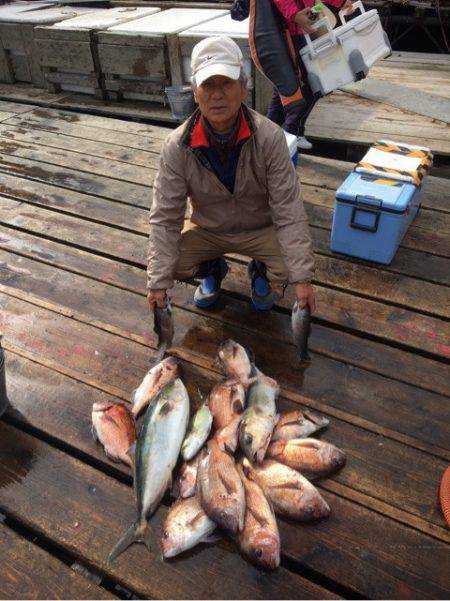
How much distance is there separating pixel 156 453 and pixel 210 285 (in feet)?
4.51

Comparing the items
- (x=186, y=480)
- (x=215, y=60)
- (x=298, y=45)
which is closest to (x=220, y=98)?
(x=215, y=60)

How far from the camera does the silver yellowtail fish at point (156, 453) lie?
2012mm

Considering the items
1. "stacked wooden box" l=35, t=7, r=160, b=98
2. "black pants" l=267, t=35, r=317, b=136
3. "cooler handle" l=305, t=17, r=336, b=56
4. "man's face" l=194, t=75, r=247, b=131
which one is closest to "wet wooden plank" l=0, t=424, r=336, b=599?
"man's face" l=194, t=75, r=247, b=131

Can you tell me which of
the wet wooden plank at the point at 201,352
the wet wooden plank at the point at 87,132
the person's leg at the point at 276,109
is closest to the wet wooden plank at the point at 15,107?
the wet wooden plank at the point at 87,132

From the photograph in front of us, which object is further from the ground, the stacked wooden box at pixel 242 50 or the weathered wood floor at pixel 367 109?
the stacked wooden box at pixel 242 50

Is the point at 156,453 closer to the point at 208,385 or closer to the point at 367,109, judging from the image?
the point at 208,385

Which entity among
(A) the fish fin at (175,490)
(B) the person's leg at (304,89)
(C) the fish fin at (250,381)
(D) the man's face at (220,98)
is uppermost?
(D) the man's face at (220,98)

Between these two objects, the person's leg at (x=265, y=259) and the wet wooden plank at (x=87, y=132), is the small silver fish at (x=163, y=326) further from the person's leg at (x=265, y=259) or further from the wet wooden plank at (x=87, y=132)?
the wet wooden plank at (x=87, y=132)

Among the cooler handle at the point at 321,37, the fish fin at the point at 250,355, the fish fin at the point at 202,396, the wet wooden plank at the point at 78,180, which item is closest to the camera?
the fish fin at the point at 202,396

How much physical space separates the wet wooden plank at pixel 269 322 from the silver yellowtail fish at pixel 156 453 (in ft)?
2.94

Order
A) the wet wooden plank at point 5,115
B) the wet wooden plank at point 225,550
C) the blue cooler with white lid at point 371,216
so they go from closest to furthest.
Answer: the wet wooden plank at point 225,550
the blue cooler with white lid at point 371,216
the wet wooden plank at point 5,115

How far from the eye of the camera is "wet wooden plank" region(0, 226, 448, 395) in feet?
8.91

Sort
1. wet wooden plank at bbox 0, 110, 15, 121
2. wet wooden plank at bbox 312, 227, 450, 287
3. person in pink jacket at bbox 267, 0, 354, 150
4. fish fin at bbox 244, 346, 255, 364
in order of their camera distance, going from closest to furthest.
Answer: fish fin at bbox 244, 346, 255, 364
wet wooden plank at bbox 312, 227, 450, 287
person in pink jacket at bbox 267, 0, 354, 150
wet wooden plank at bbox 0, 110, 15, 121

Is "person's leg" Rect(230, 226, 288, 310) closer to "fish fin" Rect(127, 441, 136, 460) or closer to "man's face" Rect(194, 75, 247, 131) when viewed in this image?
"man's face" Rect(194, 75, 247, 131)
